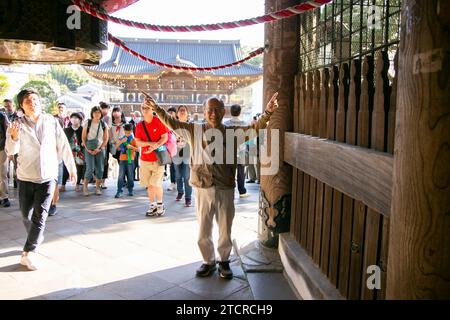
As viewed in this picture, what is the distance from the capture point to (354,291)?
104 inches

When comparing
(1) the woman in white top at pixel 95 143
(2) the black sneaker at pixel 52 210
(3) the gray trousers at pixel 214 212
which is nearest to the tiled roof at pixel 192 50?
(1) the woman in white top at pixel 95 143

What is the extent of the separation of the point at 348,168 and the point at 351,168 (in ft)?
0.16

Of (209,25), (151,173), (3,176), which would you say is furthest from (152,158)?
(209,25)

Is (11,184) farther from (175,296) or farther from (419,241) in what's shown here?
(419,241)

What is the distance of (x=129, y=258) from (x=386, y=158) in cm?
330

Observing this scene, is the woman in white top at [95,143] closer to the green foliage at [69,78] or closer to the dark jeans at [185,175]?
the dark jeans at [185,175]

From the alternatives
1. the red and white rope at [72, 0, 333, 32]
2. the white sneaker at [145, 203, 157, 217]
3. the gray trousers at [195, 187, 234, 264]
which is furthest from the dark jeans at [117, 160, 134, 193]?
the red and white rope at [72, 0, 333, 32]

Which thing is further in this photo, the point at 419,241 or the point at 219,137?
the point at 219,137

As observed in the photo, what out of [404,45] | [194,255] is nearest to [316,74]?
[404,45]

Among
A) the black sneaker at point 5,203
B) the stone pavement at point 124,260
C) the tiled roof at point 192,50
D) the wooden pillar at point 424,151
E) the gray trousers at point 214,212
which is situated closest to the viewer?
the wooden pillar at point 424,151

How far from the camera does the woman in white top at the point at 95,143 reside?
7.86 m

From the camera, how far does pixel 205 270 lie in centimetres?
408

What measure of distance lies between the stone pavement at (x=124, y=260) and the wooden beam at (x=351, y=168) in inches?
49.4

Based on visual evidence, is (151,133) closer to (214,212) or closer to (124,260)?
(124,260)
